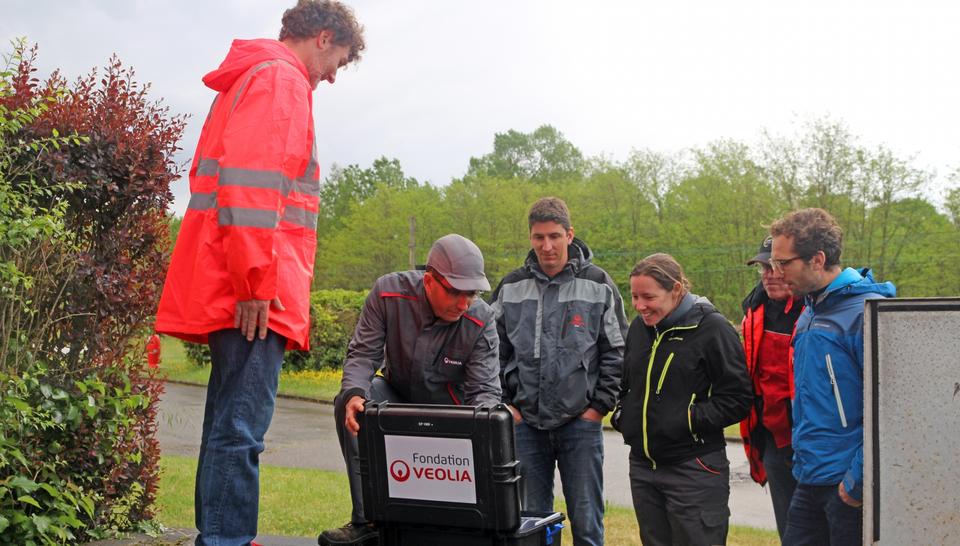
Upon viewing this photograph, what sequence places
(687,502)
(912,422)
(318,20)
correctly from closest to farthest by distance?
(912,422) → (318,20) → (687,502)

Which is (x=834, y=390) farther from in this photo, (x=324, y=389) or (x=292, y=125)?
(x=324, y=389)

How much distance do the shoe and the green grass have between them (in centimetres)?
221

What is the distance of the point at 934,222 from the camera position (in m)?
31.5

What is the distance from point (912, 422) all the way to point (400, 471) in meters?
1.88

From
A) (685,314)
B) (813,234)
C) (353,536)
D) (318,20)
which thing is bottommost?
(353,536)

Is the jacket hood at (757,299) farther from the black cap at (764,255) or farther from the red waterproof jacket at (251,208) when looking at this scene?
the red waterproof jacket at (251,208)

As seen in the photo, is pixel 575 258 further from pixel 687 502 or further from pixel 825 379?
pixel 825 379

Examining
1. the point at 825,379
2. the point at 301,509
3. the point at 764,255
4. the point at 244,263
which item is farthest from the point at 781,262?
the point at 301,509

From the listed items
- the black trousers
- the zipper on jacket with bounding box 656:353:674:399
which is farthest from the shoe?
the zipper on jacket with bounding box 656:353:674:399

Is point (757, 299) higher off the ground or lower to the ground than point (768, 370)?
higher

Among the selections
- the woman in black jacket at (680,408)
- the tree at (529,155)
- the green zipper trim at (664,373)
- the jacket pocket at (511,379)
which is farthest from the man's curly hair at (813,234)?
the tree at (529,155)

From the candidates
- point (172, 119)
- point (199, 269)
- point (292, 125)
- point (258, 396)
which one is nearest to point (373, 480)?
point (258, 396)

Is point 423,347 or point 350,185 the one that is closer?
point 423,347

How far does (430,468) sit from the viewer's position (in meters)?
3.67
